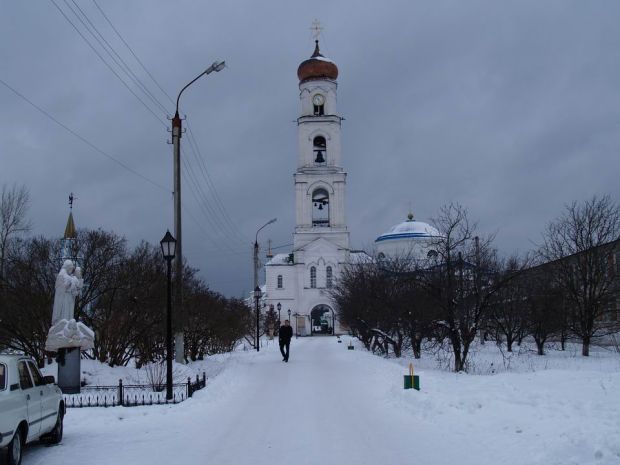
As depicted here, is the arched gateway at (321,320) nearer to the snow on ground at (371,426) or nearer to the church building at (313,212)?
the church building at (313,212)

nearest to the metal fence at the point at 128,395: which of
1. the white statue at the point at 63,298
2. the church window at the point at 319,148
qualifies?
the white statue at the point at 63,298

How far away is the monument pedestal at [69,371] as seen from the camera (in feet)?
47.3

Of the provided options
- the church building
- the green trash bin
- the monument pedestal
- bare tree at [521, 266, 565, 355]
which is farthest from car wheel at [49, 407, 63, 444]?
the church building

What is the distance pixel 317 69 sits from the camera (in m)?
66.9

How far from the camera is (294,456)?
8469 mm

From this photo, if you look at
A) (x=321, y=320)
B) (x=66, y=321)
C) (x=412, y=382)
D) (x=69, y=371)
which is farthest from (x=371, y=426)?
(x=321, y=320)

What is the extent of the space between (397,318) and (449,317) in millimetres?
6935

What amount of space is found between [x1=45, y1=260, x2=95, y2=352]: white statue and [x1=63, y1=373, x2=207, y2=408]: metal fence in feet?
3.79

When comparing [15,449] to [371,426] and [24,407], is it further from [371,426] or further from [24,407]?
[371,426]

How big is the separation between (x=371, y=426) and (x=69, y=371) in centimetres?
762

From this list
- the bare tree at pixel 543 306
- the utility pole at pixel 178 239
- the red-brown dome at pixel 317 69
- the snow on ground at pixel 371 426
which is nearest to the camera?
the snow on ground at pixel 371 426

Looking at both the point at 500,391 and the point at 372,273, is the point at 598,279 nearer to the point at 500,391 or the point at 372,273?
the point at 372,273

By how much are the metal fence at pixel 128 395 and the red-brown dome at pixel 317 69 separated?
181 ft

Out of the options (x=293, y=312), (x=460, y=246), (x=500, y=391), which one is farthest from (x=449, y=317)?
(x=293, y=312)
